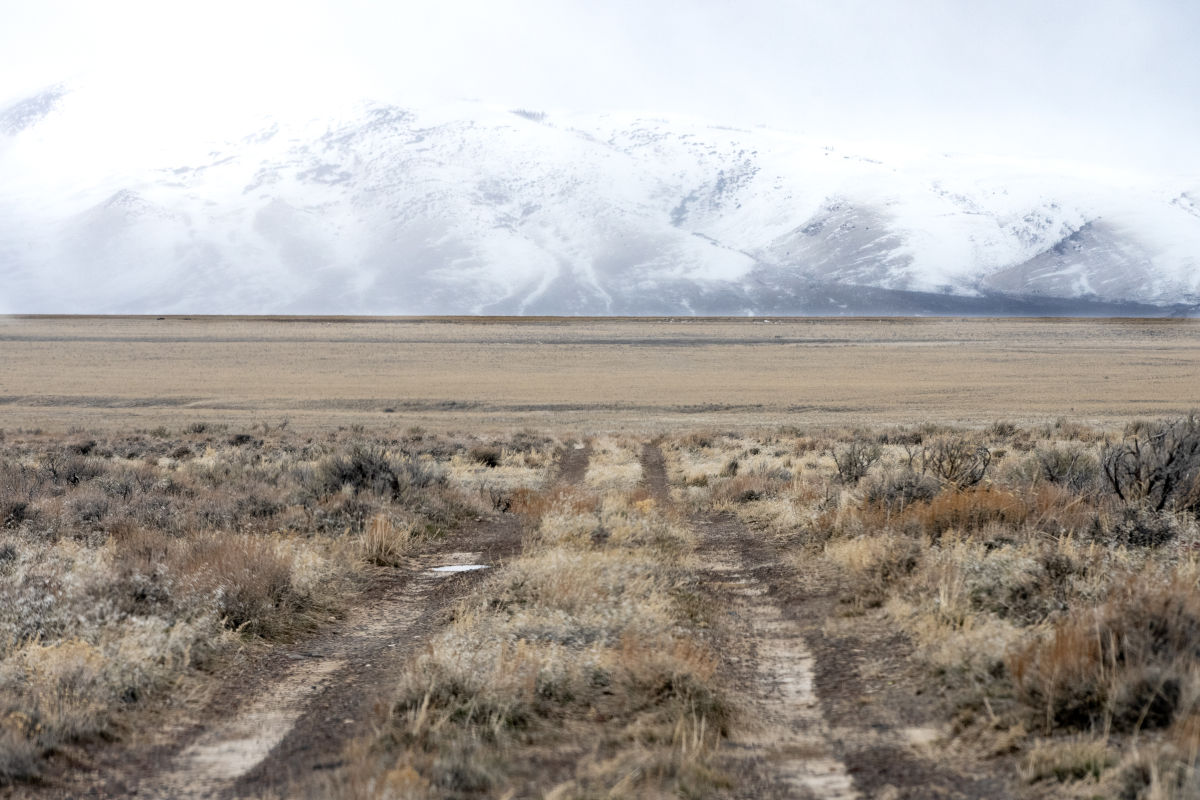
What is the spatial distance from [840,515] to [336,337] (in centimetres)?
10185

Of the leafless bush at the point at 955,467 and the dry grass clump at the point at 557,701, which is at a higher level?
the dry grass clump at the point at 557,701

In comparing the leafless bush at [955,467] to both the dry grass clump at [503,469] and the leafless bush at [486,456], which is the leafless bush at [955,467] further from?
the leafless bush at [486,456]

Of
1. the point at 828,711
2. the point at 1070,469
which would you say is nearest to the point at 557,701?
the point at 828,711

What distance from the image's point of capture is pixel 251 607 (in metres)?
7.80

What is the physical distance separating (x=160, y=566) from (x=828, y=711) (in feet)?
18.9

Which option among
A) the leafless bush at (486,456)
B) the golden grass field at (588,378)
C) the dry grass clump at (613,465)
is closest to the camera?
the dry grass clump at (613,465)

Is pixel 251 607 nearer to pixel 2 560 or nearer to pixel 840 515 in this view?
pixel 2 560

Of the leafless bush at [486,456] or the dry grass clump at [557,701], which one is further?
the leafless bush at [486,456]

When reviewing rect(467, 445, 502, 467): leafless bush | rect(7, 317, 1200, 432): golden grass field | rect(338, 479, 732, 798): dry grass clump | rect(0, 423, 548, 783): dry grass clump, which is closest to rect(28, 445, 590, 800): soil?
rect(0, 423, 548, 783): dry grass clump

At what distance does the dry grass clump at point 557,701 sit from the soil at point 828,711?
11.2 inches

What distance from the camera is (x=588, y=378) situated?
6319 cm

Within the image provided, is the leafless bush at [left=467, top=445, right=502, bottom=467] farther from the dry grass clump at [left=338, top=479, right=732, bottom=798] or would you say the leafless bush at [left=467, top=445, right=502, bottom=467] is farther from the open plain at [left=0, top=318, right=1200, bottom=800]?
the dry grass clump at [left=338, top=479, right=732, bottom=798]

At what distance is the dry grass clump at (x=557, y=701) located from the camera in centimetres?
461

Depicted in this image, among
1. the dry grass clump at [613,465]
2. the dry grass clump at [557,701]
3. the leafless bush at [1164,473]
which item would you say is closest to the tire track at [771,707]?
the dry grass clump at [557,701]
